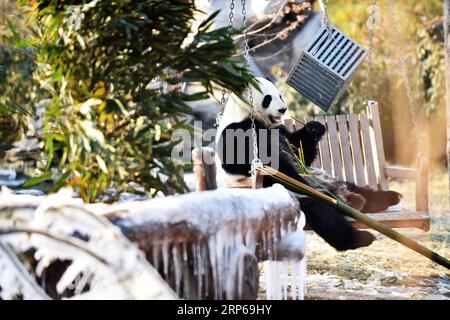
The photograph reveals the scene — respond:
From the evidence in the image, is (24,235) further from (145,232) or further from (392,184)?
(392,184)

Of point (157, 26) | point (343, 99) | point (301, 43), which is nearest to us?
point (157, 26)

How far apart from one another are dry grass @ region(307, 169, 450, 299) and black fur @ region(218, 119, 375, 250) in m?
0.30

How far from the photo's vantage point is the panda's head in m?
4.80

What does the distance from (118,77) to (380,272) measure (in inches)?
96.0

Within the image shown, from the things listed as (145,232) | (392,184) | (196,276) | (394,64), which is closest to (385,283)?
A: (196,276)

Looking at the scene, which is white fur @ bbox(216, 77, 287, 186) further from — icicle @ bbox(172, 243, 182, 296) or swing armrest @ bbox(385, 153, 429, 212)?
icicle @ bbox(172, 243, 182, 296)

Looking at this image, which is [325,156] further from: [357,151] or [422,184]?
[422,184]

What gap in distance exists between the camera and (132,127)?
3295 mm

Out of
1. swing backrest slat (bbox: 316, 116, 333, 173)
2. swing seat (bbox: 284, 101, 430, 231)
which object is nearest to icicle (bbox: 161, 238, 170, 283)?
swing seat (bbox: 284, 101, 430, 231)

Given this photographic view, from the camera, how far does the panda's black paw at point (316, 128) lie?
5.21 m

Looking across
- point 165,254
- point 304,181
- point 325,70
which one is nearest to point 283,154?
point 304,181

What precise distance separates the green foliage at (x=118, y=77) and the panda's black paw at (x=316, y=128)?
184 centimetres

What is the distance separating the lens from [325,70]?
501 cm

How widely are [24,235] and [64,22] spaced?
3.75ft
